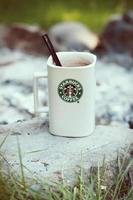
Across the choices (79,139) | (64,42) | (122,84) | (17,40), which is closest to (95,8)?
(64,42)

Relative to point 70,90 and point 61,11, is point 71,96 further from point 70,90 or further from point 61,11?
point 61,11

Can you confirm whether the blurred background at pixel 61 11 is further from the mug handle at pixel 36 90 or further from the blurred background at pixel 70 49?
the mug handle at pixel 36 90

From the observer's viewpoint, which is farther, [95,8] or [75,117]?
[95,8]

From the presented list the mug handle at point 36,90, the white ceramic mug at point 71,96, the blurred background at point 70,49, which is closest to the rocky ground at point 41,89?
the blurred background at point 70,49

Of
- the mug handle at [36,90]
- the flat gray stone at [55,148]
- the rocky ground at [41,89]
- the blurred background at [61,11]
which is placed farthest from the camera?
→ the blurred background at [61,11]

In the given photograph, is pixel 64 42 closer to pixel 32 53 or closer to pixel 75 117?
pixel 32 53

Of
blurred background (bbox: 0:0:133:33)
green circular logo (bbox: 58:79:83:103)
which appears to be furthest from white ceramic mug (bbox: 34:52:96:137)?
blurred background (bbox: 0:0:133:33)

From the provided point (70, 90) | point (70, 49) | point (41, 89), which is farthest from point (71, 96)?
point (70, 49)
